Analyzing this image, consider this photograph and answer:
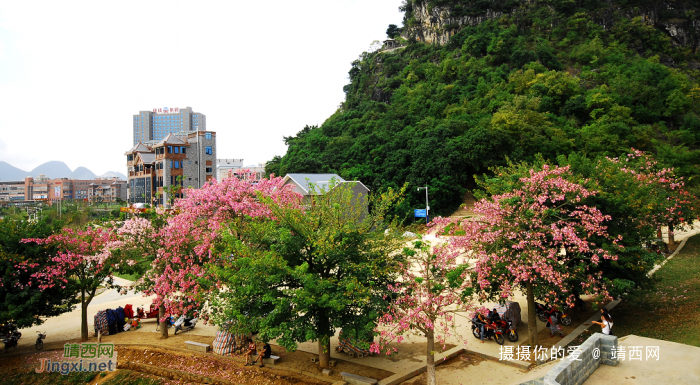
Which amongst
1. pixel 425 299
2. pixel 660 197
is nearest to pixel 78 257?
pixel 425 299

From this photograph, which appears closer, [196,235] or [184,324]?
[196,235]

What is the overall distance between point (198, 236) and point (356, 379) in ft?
21.3

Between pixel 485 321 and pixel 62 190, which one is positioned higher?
pixel 62 190

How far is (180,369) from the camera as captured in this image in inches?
461

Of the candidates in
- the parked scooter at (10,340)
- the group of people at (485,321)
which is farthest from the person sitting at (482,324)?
the parked scooter at (10,340)

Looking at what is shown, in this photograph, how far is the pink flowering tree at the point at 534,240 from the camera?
10.8 m

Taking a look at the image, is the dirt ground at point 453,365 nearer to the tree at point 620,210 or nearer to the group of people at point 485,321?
the group of people at point 485,321

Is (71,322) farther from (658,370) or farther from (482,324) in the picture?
(658,370)


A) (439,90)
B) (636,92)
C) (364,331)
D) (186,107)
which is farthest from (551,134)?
(186,107)

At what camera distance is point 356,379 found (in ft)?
32.7

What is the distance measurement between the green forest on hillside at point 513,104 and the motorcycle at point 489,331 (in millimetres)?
23443

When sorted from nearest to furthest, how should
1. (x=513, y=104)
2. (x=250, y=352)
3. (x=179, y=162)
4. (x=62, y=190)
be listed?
(x=250, y=352) → (x=179, y=162) → (x=513, y=104) → (x=62, y=190)

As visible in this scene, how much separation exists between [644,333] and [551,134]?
31876 mm

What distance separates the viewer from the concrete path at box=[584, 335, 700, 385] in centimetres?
838
